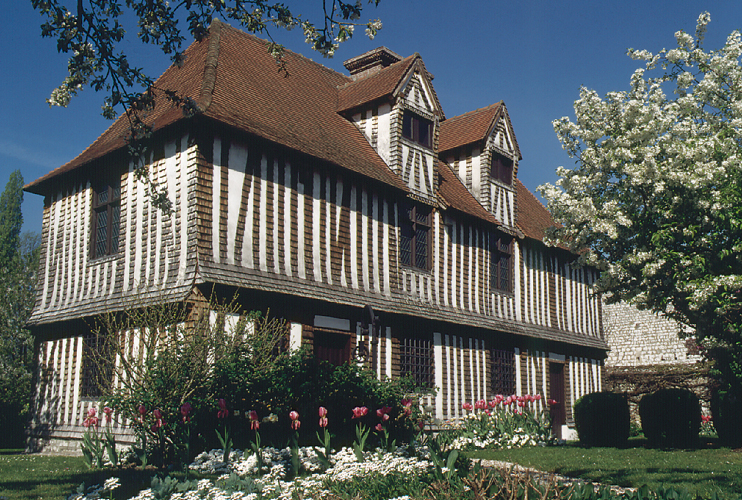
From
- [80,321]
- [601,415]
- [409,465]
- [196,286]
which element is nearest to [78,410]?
[80,321]

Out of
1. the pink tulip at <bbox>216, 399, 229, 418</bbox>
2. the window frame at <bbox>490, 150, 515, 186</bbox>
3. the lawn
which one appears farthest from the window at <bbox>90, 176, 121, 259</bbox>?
the window frame at <bbox>490, 150, 515, 186</bbox>

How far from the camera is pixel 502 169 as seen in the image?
19203 mm

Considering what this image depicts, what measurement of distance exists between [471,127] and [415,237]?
4832 millimetres

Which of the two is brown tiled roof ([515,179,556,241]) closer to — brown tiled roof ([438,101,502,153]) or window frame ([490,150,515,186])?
window frame ([490,150,515,186])

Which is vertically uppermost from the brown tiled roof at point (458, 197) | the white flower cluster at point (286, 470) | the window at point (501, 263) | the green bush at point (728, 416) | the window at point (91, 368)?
the brown tiled roof at point (458, 197)

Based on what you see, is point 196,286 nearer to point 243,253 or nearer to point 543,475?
point 243,253

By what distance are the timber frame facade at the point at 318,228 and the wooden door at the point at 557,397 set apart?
49cm

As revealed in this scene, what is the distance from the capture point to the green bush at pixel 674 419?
13.0 metres

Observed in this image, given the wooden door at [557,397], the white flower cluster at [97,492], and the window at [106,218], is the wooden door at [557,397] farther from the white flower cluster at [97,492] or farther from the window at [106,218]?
the white flower cluster at [97,492]

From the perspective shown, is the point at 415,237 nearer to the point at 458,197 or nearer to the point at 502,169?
the point at 458,197

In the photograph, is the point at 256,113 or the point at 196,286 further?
the point at 256,113

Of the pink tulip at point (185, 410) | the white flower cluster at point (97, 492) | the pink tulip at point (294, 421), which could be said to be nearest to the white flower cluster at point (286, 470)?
the white flower cluster at point (97, 492)

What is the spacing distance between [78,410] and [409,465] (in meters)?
8.05

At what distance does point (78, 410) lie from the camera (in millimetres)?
13234
